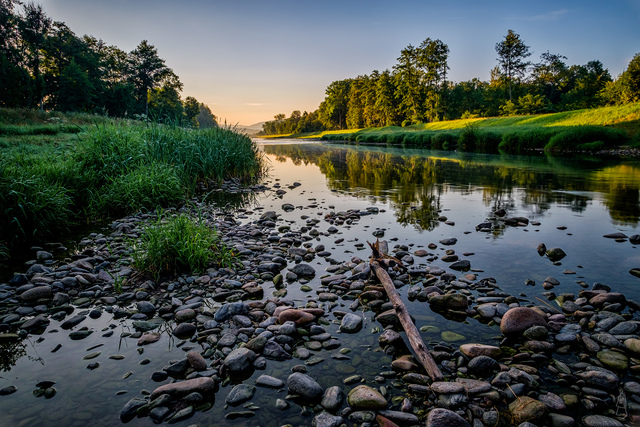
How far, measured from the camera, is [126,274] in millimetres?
4875

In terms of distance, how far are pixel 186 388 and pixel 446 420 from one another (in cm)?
195

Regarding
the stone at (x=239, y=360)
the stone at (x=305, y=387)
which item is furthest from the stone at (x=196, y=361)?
the stone at (x=305, y=387)

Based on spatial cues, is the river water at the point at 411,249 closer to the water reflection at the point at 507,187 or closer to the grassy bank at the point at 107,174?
the water reflection at the point at 507,187

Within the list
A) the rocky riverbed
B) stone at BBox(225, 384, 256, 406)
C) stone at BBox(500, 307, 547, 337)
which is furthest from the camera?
stone at BBox(500, 307, 547, 337)

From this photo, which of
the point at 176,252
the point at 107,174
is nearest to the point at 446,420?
the point at 176,252

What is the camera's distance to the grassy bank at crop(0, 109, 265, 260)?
21.4 feet

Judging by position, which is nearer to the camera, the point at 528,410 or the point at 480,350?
the point at 528,410

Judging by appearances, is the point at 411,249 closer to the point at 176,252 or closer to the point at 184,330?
the point at 176,252

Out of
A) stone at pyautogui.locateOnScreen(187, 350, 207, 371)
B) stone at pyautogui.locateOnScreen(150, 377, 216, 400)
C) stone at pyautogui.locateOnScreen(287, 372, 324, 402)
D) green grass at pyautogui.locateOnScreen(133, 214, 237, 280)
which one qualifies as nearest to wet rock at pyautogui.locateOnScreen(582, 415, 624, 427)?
stone at pyautogui.locateOnScreen(287, 372, 324, 402)

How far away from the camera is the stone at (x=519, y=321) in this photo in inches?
135

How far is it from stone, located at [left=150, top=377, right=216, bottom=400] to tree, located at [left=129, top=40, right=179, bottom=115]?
9099 centimetres

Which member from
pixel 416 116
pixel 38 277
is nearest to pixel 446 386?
pixel 38 277

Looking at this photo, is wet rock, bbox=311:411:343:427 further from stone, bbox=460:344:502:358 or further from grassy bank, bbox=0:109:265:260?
grassy bank, bbox=0:109:265:260

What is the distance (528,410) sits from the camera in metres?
2.45
